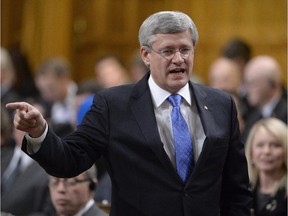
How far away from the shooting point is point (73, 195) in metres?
4.68

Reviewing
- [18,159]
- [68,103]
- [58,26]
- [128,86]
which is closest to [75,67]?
[58,26]

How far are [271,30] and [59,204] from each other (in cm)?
547

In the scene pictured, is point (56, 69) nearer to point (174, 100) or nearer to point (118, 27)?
point (118, 27)

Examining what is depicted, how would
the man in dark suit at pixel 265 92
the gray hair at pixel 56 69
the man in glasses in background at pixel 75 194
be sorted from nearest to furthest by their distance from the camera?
the man in glasses in background at pixel 75 194 → the man in dark suit at pixel 265 92 → the gray hair at pixel 56 69

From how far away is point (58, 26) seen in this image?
9867mm

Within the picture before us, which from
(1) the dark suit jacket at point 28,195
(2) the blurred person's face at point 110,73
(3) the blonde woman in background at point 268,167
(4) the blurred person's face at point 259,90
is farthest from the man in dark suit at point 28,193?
(2) the blurred person's face at point 110,73

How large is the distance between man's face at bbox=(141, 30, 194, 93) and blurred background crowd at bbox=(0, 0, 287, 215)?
264 centimetres

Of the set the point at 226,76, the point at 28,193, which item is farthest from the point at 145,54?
the point at 226,76

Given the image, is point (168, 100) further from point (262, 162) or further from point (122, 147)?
point (262, 162)

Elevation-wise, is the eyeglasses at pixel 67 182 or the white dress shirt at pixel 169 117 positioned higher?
the white dress shirt at pixel 169 117

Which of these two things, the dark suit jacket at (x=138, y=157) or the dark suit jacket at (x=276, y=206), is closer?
the dark suit jacket at (x=138, y=157)

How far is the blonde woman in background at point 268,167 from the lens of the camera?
16.3 ft

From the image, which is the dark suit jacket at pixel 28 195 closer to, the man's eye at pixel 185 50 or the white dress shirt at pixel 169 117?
the white dress shirt at pixel 169 117

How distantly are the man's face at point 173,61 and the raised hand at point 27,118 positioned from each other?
0.49m
